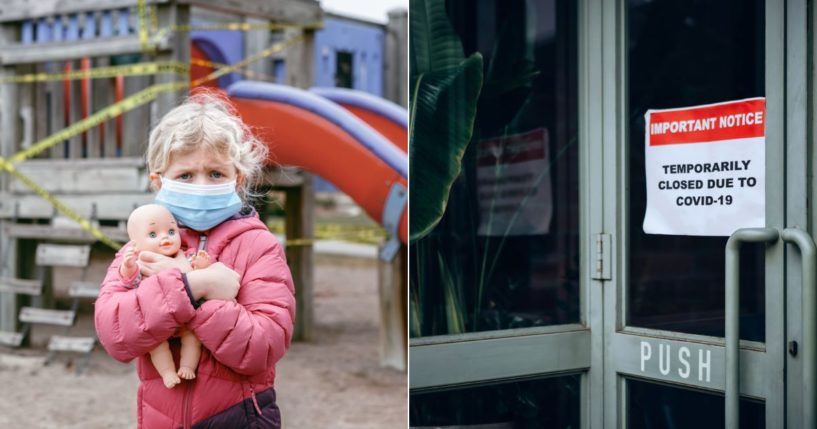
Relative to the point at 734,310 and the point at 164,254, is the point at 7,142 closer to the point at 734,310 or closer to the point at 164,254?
the point at 164,254

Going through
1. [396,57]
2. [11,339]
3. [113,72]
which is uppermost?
[396,57]

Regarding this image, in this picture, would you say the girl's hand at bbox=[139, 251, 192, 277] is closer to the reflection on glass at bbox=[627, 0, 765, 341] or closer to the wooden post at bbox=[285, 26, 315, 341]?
the reflection on glass at bbox=[627, 0, 765, 341]

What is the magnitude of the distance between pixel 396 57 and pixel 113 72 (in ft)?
27.8

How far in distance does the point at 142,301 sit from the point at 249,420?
0.37 meters

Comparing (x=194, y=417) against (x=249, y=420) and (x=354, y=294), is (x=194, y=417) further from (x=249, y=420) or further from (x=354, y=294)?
(x=354, y=294)

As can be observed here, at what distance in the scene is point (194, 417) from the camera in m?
1.98

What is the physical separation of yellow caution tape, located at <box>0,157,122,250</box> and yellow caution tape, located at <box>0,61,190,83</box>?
0.79 metres

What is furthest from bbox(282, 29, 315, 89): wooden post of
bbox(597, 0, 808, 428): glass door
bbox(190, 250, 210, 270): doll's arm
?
bbox(190, 250, 210, 270): doll's arm

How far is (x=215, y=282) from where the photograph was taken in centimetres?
192

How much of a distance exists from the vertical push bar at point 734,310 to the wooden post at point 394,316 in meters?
5.22

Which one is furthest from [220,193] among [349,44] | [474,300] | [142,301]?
[349,44]

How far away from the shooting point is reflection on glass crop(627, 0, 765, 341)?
2.37 m

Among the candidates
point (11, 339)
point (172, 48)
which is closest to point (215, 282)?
point (172, 48)

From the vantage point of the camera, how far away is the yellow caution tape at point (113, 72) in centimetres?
746
